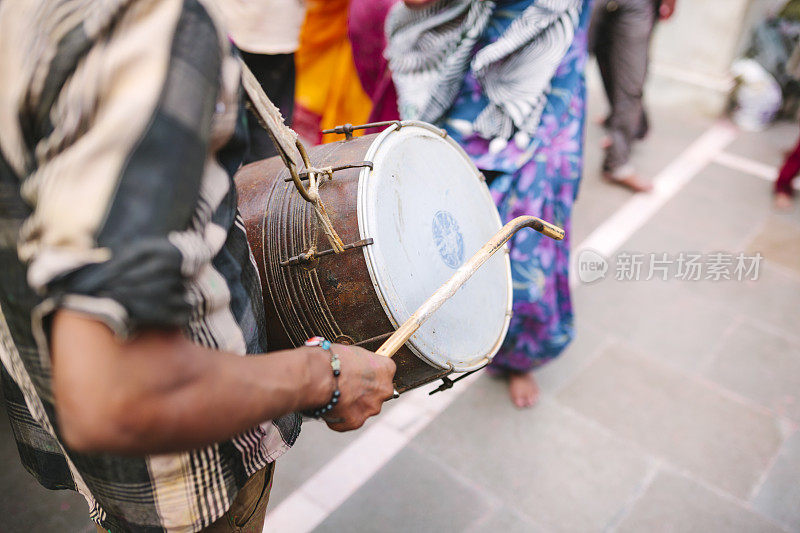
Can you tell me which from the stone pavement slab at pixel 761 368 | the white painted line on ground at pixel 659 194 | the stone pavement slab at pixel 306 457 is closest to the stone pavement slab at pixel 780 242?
the white painted line on ground at pixel 659 194

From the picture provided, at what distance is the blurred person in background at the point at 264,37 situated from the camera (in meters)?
2.49

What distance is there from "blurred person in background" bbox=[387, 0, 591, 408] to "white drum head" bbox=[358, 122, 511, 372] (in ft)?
1.85

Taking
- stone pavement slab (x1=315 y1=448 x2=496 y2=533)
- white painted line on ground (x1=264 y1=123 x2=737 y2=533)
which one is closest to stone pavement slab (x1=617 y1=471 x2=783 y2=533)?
stone pavement slab (x1=315 y1=448 x2=496 y2=533)

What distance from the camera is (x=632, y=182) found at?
4.13m

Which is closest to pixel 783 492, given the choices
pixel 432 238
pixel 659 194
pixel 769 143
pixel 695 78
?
pixel 432 238

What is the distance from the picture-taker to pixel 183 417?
29.2 inches

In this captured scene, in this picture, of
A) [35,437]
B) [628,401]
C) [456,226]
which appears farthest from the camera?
[628,401]

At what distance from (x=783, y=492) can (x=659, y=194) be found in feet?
7.14

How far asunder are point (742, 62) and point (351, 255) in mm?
4850

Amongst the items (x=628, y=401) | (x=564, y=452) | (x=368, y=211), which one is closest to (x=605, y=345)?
(x=628, y=401)

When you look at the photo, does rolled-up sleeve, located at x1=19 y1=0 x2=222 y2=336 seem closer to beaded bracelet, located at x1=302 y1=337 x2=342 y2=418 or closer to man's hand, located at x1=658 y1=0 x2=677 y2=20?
beaded bracelet, located at x1=302 y1=337 x2=342 y2=418

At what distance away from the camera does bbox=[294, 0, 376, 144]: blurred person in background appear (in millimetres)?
3297

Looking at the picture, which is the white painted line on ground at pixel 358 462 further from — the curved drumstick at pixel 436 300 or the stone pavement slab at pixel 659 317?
the curved drumstick at pixel 436 300

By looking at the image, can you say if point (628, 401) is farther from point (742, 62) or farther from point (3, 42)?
point (742, 62)
